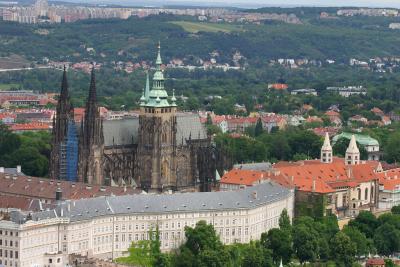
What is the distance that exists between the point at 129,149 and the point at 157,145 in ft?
8.10

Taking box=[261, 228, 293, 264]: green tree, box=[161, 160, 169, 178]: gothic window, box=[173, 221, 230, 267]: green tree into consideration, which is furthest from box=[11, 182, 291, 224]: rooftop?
box=[161, 160, 169, 178]: gothic window

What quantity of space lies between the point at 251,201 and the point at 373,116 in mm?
94341

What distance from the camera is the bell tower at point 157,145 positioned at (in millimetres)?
112875

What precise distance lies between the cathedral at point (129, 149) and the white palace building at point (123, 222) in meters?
11.7

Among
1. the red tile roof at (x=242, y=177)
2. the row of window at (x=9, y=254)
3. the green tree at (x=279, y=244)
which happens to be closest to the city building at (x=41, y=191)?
the row of window at (x=9, y=254)

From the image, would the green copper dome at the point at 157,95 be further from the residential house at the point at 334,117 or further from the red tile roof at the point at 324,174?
the residential house at the point at 334,117

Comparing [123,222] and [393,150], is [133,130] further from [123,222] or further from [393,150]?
[393,150]

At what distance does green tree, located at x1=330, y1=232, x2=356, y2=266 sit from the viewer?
93750 mm

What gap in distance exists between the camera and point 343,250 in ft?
308

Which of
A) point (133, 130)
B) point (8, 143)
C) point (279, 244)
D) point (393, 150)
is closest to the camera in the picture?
point (279, 244)

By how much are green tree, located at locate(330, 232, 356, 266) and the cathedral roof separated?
2501 centimetres

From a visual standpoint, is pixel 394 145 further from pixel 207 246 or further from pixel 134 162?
pixel 207 246

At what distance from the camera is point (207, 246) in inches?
3548

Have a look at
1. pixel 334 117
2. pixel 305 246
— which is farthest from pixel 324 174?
pixel 334 117
